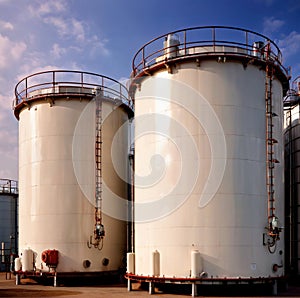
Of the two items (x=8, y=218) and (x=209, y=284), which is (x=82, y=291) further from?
(x=8, y=218)

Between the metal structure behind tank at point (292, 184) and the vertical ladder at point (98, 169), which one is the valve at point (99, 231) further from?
the metal structure behind tank at point (292, 184)

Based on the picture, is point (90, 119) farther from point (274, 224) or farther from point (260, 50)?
point (274, 224)

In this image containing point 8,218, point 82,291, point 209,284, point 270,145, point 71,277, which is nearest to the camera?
point 209,284

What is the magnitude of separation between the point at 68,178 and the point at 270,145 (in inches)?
396

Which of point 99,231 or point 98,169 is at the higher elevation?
point 98,169

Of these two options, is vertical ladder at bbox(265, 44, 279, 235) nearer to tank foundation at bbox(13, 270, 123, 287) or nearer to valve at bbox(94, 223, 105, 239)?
valve at bbox(94, 223, 105, 239)

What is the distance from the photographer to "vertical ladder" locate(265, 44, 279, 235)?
18.0 m

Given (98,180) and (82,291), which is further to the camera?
(98,180)

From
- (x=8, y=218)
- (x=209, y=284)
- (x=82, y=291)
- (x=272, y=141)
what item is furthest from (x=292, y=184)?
(x=8, y=218)

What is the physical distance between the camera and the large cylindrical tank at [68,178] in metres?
22.4

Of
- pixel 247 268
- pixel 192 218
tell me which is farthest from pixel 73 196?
pixel 247 268

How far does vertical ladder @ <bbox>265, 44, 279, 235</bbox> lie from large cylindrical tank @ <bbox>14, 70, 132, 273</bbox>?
28.6 ft

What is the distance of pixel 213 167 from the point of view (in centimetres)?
1761

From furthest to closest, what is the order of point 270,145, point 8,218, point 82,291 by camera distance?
point 8,218 < point 82,291 < point 270,145
